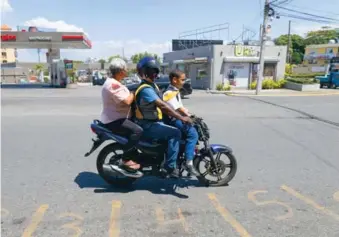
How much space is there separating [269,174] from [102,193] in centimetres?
273

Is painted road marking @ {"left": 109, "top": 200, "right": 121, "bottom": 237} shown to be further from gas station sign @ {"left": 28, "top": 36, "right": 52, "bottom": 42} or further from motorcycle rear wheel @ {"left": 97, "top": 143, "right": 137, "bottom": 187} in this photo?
gas station sign @ {"left": 28, "top": 36, "right": 52, "bottom": 42}

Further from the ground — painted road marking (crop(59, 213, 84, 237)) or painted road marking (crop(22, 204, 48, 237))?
painted road marking (crop(59, 213, 84, 237))

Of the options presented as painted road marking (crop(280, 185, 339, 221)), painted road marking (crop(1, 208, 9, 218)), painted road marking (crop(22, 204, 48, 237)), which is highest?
painted road marking (crop(280, 185, 339, 221))

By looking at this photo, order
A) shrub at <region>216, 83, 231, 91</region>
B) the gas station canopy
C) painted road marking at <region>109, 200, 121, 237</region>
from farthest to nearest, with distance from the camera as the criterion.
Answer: the gas station canopy
shrub at <region>216, 83, 231, 91</region>
painted road marking at <region>109, 200, 121, 237</region>

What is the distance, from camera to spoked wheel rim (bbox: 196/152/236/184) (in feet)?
14.6

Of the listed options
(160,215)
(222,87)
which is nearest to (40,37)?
(222,87)

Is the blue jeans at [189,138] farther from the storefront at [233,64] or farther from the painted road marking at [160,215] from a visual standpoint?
the storefront at [233,64]

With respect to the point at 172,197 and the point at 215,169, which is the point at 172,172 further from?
the point at 215,169

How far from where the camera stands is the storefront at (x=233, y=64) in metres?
26.3

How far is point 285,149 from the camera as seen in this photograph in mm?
6609

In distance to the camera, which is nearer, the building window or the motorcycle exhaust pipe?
the motorcycle exhaust pipe

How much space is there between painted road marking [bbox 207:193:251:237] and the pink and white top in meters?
1.64

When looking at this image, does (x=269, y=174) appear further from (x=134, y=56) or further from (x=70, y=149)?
(x=134, y=56)

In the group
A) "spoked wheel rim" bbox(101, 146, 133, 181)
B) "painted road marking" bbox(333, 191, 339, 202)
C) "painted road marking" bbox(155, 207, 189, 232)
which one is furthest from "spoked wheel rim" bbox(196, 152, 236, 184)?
"painted road marking" bbox(333, 191, 339, 202)
